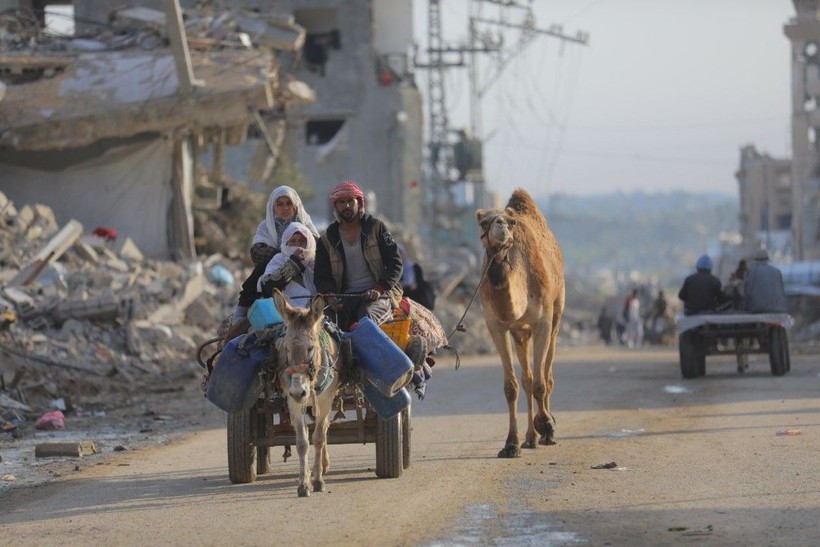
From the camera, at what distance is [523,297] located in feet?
46.0

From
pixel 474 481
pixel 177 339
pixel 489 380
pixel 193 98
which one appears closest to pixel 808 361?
pixel 489 380

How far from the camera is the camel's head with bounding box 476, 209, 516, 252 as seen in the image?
1346 centimetres

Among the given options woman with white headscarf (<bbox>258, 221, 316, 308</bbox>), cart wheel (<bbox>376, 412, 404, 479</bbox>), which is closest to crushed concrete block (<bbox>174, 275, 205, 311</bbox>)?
woman with white headscarf (<bbox>258, 221, 316, 308</bbox>)

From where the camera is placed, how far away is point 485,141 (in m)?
73.5

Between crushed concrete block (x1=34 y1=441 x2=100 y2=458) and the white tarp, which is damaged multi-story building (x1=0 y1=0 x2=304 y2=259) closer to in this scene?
the white tarp

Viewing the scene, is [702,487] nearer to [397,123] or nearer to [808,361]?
[808,361]

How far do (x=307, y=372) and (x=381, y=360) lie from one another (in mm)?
1021

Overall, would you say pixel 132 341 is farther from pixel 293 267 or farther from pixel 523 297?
pixel 293 267

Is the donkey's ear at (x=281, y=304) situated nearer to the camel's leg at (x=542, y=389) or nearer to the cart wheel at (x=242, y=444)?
the cart wheel at (x=242, y=444)

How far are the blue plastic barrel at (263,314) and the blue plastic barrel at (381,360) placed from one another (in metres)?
0.58

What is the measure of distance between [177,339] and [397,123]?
34.5 meters

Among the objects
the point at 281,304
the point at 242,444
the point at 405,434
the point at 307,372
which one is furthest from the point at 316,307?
the point at 405,434

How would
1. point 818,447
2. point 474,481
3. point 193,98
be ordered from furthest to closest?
point 193,98
point 818,447
point 474,481

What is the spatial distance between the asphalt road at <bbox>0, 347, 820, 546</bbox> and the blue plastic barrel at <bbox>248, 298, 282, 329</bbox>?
1.24 metres
